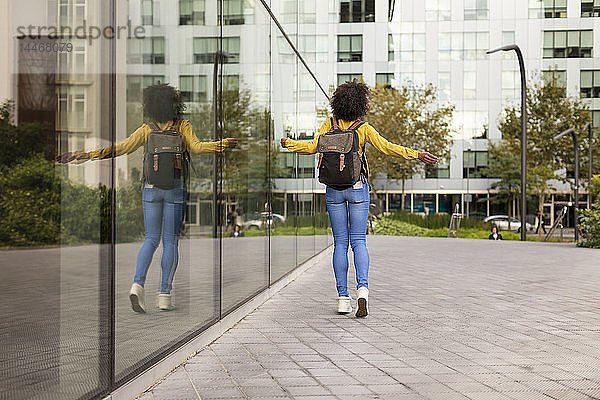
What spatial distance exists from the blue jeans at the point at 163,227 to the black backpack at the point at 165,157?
0.06 meters

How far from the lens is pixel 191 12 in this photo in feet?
15.9

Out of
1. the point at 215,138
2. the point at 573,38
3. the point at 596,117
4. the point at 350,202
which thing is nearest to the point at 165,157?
the point at 215,138

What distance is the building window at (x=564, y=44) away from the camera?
4981 cm

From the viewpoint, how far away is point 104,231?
3398mm

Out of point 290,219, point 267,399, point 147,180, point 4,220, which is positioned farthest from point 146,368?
point 290,219

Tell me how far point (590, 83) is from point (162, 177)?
5034 centimetres

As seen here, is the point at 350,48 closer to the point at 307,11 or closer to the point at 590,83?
the point at 590,83

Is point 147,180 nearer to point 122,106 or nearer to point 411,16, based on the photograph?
point 122,106

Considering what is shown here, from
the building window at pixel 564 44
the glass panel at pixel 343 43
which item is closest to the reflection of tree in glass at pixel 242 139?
the glass panel at pixel 343 43

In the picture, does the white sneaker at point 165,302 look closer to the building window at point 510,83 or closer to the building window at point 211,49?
the building window at point 211,49

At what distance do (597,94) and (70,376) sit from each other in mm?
51625

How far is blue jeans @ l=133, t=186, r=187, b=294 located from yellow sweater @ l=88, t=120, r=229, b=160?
0.30m

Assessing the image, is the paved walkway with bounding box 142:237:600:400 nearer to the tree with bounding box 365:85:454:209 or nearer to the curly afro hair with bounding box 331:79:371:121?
the curly afro hair with bounding box 331:79:371:121

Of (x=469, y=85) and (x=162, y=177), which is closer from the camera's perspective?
(x=162, y=177)
